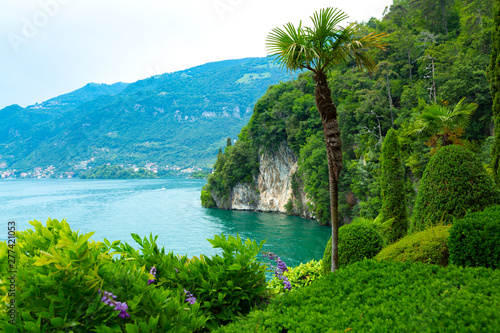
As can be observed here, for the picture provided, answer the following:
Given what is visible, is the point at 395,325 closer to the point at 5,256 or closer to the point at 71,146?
the point at 5,256

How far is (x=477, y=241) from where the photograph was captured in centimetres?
418

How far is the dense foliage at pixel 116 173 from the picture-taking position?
16050 cm

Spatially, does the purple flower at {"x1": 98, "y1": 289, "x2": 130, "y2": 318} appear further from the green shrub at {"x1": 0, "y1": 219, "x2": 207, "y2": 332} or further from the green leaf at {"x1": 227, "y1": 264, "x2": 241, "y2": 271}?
the green leaf at {"x1": 227, "y1": 264, "x2": 241, "y2": 271}

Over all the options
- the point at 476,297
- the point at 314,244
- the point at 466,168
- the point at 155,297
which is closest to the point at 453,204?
the point at 466,168

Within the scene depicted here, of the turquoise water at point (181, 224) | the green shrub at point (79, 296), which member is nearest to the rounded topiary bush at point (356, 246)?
the green shrub at point (79, 296)

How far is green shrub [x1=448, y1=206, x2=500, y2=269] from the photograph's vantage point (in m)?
4.07

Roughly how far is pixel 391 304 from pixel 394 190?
1171cm

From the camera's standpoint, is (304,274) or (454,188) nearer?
(454,188)

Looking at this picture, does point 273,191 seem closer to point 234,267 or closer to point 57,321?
point 234,267

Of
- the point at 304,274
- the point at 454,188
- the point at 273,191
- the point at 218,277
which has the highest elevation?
the point at 454,188

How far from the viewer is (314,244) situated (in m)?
29.9

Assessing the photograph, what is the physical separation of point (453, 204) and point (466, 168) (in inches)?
32.8

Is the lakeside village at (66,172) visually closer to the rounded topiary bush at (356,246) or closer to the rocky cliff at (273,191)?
the rocky cliff at (273,191)

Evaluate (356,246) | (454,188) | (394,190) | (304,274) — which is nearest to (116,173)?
(394,190)
